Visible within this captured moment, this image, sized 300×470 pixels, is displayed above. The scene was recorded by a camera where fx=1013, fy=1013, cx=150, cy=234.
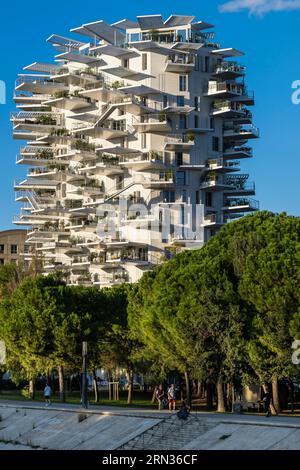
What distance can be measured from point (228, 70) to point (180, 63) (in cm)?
810

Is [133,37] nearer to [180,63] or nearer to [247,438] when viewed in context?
[180,63]

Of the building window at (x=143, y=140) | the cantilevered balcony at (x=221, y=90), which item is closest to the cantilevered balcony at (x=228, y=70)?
the cantilevered balcony at (x=221, y=90)

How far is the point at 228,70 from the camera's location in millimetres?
128125

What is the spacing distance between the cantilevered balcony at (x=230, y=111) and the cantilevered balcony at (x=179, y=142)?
568 centimetres

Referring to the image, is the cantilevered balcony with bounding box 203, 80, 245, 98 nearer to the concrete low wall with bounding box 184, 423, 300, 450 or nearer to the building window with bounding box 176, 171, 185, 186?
the building window with bounding box 176, 171, 185, 186

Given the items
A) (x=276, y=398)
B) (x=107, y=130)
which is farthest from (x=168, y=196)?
(x=276, y=398)

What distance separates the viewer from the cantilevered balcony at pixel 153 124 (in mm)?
122750

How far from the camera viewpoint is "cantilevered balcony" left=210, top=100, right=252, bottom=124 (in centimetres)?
12800

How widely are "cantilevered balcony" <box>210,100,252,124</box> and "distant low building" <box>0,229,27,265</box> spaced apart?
7318cm

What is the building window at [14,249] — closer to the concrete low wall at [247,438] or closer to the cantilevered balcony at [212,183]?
the cantilevered balcony at [212,183]
